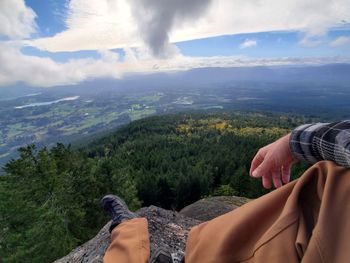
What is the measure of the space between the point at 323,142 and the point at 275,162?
1.74 feet

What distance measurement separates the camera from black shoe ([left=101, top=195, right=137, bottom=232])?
11.8ft

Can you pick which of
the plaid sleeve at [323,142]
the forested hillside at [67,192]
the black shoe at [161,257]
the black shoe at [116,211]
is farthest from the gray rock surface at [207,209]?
the plaid sleeve at [323,142]

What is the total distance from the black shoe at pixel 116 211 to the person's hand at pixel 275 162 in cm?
197

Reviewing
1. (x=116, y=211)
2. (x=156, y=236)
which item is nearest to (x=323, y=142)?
(x=116, y=211)

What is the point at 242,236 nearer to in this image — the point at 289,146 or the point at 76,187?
the point at 289,146

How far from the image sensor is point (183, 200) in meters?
32.0

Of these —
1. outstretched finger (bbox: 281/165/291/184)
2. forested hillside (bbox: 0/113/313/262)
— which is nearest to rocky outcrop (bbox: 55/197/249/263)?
outstretched finger (bbox: 281/165/291/184)

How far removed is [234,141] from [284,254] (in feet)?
234

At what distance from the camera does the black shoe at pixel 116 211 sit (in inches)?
142

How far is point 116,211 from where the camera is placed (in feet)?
12.6

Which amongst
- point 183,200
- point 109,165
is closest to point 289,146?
point 109,165

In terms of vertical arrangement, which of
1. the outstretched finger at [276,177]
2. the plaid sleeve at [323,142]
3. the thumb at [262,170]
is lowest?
the outstretched finger at [276,177]

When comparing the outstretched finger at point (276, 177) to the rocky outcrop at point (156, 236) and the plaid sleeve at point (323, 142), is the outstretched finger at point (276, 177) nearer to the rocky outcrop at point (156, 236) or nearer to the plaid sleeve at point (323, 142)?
the plaid sleeve at point (323, 142)

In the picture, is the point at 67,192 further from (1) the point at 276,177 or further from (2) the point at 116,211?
(1) the point at 276,177
